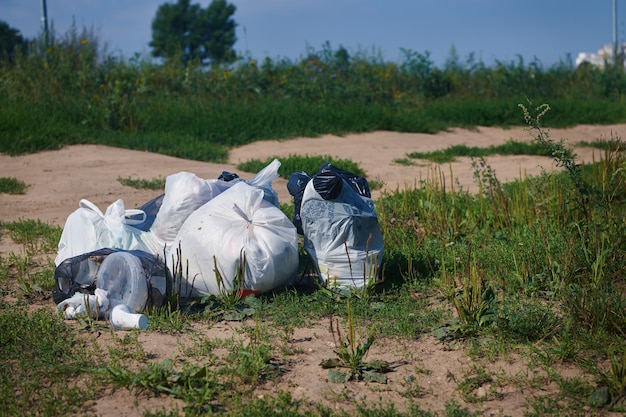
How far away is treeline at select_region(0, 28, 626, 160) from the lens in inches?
409

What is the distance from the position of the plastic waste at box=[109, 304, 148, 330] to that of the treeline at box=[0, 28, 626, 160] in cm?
565

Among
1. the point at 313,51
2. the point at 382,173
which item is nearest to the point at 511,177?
the point at 382,173

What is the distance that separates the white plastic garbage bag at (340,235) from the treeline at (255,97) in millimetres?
5208

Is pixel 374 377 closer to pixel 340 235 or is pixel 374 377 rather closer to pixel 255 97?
pixel 340 235

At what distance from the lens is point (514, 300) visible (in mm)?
4398

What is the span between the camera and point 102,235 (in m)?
4.79

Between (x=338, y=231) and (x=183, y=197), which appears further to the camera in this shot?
(x=183, y=197)

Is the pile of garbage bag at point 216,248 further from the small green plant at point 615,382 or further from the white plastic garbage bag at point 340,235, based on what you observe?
the small green plant at point 615,382

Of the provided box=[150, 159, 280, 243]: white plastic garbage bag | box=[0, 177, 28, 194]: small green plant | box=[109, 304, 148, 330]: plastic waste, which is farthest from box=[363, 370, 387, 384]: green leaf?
box=[0, 177, 28, 194]: small green plant

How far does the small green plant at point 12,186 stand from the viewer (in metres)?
7.82

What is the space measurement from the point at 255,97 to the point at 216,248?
29.6 feet

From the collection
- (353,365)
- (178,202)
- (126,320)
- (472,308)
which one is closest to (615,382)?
(472,308)

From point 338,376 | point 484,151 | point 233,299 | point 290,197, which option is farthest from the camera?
point 484,151

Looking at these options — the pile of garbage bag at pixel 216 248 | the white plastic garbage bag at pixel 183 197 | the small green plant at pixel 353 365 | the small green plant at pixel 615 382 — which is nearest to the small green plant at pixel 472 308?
the small green plant at pixel 353 365
